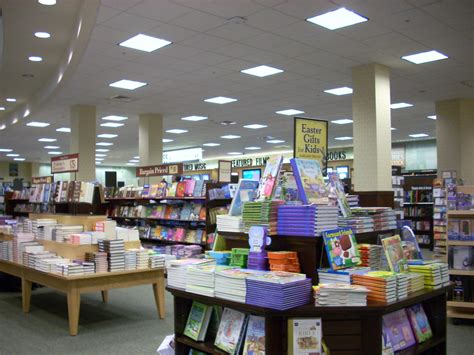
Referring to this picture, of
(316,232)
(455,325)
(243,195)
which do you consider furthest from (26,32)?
(455,325)

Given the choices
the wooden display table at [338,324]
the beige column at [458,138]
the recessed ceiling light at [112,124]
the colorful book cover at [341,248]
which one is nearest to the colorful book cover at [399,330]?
the wooden display table at [338,324]

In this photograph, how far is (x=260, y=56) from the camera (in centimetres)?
848

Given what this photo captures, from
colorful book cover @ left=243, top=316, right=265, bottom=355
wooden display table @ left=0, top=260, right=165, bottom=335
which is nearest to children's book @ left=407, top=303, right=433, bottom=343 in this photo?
colorful book cover @ left=243, top=316, right=265, bottom=355

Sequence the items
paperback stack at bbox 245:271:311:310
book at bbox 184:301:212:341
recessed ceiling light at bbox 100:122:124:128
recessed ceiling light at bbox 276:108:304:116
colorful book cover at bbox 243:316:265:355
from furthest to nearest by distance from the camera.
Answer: recessed ceiling light at bbox 100:122:124:128 < recessed ceiling light at bbox 276:108:304:116 < book at bbox 184:301:212:341 < colorful book cover at bbox 243:316:265:355 < paperback stack at bbox 245:271:311:310

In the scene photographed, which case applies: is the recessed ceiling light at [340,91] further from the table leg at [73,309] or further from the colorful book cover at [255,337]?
the colorful book cover at [255,337]

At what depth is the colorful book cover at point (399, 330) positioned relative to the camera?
300 centimetres

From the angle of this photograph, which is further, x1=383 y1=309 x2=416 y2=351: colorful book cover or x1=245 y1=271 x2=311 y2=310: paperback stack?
x1=383 y1=309 x2=416 y2=351: colorful book cover

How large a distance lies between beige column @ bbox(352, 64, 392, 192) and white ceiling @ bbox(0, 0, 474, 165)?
1.08 ft

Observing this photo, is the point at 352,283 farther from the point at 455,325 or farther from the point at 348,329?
the point at 455,325

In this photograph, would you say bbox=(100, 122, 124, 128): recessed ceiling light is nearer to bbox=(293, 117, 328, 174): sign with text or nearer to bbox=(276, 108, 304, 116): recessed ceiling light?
bbox=(276, 108, 304, 116): recessed ceiling light

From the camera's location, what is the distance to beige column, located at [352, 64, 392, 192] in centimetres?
916

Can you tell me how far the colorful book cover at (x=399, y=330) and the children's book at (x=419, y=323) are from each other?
0.05 m

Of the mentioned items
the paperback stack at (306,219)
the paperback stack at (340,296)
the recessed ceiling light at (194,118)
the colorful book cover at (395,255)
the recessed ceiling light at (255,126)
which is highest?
the recessed ceiling light at (194,118)

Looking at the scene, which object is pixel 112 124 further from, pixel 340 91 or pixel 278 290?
pixel 278 290
